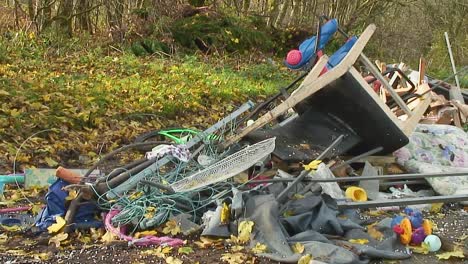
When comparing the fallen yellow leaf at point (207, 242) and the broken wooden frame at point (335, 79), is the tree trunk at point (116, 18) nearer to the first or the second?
the broken wooden frame at point (335, 79)

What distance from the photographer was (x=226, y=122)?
591 cm

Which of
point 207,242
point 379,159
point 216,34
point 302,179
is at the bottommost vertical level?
point 216,34

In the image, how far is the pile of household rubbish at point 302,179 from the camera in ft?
12.8

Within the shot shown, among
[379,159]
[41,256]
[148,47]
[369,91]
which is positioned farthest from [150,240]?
[148,47]

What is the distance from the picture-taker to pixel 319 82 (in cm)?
516

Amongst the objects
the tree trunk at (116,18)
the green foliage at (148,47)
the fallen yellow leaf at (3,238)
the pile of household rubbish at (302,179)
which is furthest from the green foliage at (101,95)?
the fallen yellow leaf at (3,238)

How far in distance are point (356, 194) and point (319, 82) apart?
3.41 ft

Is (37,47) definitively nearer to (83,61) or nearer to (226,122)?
(83,61)

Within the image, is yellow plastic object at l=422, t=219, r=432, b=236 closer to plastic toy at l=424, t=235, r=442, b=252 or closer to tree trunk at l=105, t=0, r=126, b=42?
plastic toy at l=424, t=235, r=442, b=252

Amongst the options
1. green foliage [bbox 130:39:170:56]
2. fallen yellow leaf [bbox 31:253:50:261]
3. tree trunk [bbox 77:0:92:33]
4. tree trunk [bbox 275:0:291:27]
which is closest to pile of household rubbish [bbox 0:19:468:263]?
fallen yellow leaf [bbox 31:253:50:261]

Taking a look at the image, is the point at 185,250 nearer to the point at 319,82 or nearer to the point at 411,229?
the point at 411,229

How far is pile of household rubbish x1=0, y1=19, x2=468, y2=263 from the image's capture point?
12.8 ft

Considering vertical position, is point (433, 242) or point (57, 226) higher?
point (57, 226)

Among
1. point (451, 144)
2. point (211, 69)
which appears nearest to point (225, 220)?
point (451, 144)
